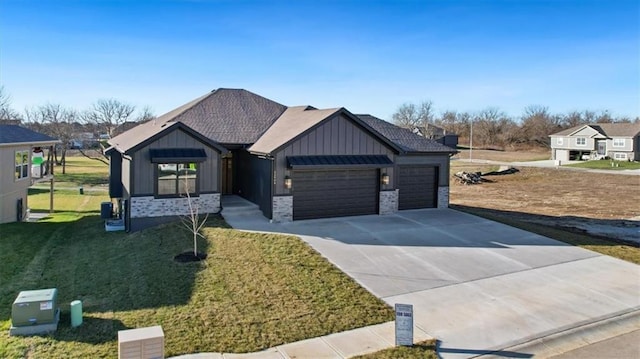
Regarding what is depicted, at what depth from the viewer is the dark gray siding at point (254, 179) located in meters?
16.8

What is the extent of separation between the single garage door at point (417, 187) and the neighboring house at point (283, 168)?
0.04 m

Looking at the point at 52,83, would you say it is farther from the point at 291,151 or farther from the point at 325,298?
the point at 325,298

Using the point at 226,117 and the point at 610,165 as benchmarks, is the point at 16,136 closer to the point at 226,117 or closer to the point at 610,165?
the point at 226,117

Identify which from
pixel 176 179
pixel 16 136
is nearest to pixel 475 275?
pixel 176 179

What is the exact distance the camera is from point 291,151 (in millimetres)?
16516

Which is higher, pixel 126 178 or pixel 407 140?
pixel 407 140

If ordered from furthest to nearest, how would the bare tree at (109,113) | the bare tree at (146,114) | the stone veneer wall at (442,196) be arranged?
the bare tree at (146,114), the bare tree at (109,113), the stone veneer wall at (442,196)

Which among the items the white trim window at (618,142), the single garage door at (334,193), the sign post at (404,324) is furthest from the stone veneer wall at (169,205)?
the white trim window at (618,142)

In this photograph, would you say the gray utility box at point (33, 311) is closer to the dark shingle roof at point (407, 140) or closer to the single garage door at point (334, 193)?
the single garage door at point (334, 193)

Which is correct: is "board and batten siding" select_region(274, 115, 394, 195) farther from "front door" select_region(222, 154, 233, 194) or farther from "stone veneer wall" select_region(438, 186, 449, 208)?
"front door" select_region(222, 154, 233, 194)

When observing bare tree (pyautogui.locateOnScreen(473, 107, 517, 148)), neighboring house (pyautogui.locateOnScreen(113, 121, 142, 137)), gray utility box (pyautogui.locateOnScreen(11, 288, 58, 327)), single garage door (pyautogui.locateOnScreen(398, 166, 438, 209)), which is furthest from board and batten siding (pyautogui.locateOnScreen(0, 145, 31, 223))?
bare tree (pyautogui.locateOnScreen(473, 107, 517, 148))

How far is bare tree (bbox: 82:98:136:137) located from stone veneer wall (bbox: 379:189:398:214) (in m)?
40.1

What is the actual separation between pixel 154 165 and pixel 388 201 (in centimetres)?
916

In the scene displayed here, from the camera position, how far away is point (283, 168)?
16.4 meters
